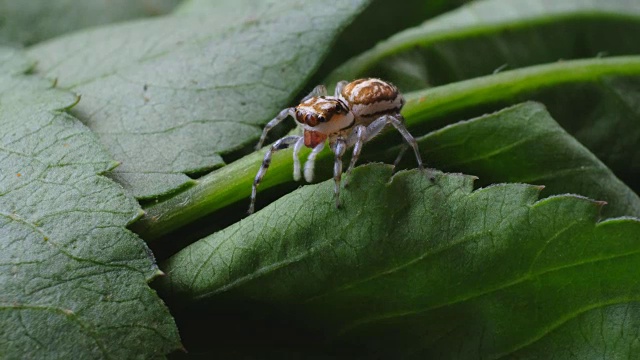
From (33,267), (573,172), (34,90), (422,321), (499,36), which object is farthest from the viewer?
(499,36)

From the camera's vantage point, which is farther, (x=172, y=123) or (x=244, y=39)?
(x=244, y=39)

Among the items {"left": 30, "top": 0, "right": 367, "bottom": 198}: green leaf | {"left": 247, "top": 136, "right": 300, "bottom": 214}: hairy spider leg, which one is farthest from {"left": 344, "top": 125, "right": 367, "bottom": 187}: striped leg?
{"left": 30, "top": 0, "right": 367, "bottom": 198}: green leaf

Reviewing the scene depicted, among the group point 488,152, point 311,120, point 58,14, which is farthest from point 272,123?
point 58,14

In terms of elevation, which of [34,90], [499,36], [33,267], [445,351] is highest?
[34,90]

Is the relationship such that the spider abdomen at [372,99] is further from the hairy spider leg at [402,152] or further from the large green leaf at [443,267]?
the large green leaf at [443,267]

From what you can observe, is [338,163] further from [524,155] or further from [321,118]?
[524,155]

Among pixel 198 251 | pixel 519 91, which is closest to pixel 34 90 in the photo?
pixel 198 251

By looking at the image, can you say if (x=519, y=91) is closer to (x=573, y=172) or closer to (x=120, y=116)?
(x=573, y=172)

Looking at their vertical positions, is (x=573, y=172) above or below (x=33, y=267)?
below
